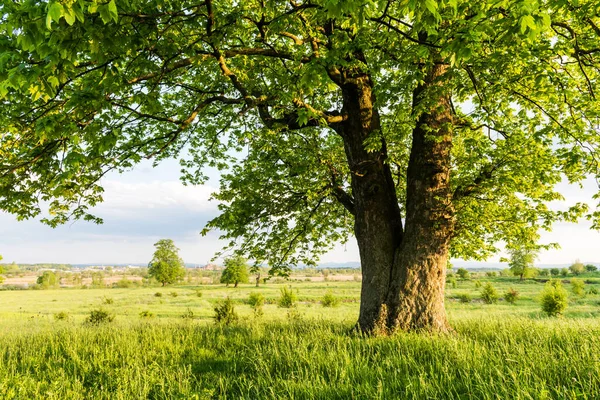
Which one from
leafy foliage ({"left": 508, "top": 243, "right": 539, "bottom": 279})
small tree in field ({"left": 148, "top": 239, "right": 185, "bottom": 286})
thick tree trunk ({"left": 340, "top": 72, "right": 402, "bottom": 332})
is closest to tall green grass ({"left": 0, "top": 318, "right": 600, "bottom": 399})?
thick tree trunk ({"left": 340, "top": 72, "right": 402, "bottom": 332})

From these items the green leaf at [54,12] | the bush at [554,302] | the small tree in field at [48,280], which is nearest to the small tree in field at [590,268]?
the bush at [554,302]

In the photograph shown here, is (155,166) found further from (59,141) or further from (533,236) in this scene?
(533,236)

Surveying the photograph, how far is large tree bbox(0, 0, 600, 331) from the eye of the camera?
224 inches

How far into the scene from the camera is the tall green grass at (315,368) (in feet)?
12.9

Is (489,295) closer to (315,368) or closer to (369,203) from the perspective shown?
(369,203)

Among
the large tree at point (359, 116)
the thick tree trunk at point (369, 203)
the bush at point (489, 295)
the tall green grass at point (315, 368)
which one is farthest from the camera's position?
the bush at point (489, 295)

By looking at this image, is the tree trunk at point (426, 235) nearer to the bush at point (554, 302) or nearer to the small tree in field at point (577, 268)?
the bush at point (554, 302)

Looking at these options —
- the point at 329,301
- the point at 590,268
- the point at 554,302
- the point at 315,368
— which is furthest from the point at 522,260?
the point at 315,368

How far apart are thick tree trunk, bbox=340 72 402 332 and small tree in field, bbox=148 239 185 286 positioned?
6983 cm

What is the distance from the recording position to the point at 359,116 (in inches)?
339

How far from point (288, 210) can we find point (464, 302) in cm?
3224

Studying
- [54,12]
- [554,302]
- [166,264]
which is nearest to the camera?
[54,12]

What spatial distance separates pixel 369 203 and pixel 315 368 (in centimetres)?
440

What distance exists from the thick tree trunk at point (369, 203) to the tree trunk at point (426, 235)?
37 centimetres
